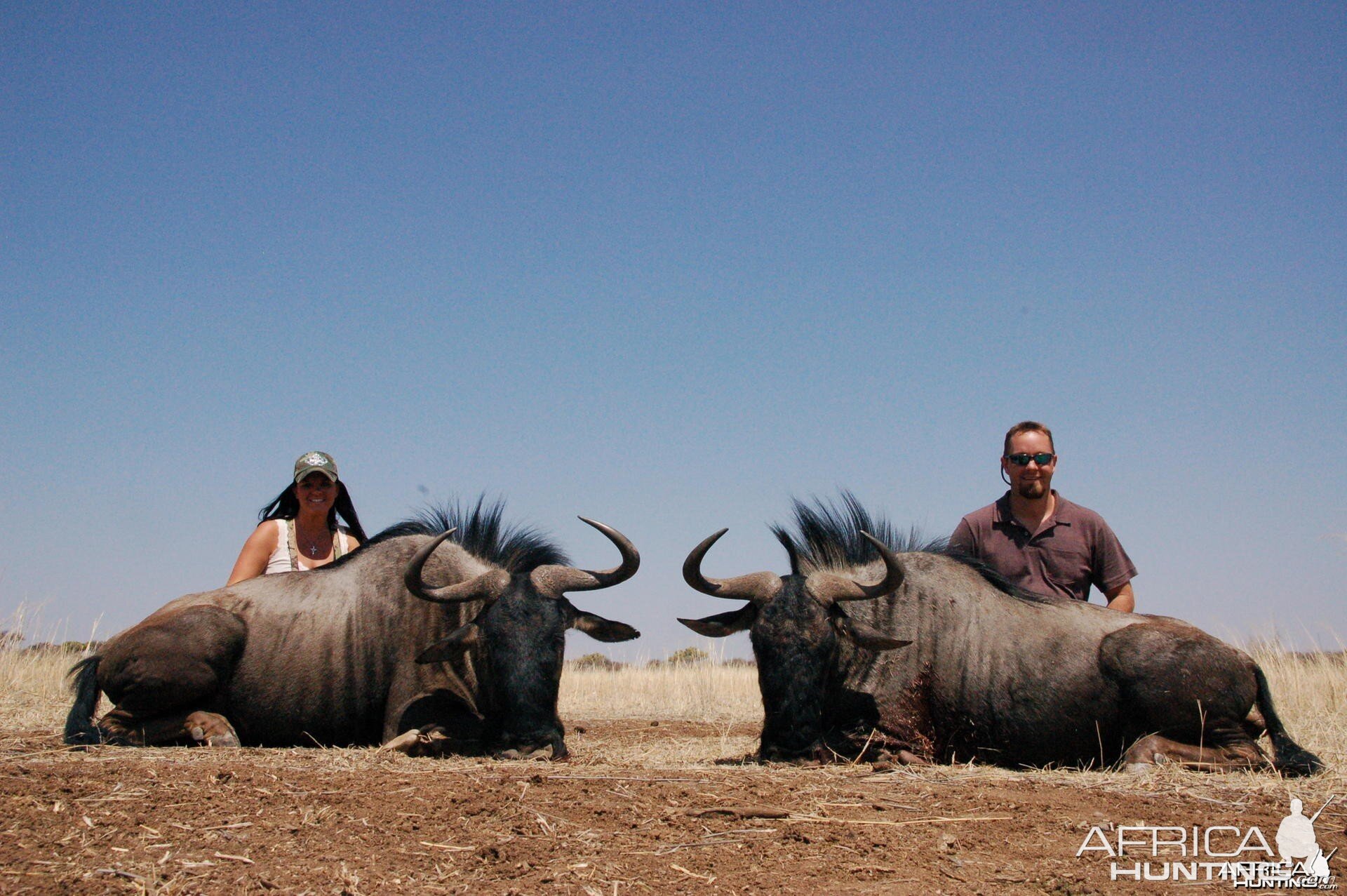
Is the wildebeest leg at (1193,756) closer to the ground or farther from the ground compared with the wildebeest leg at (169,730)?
farther from the ground

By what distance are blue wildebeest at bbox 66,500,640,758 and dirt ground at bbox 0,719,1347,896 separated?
109 centimetres

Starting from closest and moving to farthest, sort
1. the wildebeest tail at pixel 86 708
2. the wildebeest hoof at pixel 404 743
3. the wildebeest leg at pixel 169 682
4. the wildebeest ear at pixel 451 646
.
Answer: the wildebeest hoof at pixel 404 743, the wildebeest tail at pixel 86 708, the wildebeest leg at pixel 169 682, the wildebeest ear at pixel 451 646

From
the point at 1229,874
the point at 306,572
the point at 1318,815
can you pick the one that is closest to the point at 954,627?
the point at 1318,815

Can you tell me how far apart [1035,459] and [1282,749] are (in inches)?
84.7

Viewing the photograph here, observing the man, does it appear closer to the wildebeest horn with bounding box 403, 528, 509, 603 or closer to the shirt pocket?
the shirt pocket

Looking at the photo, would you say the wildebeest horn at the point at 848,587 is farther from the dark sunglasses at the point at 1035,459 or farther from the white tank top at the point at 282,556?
the white tank top at the point at 282,556

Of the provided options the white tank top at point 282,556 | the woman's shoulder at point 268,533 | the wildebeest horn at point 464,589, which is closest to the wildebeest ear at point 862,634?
the wildebeest horn at point 464,589

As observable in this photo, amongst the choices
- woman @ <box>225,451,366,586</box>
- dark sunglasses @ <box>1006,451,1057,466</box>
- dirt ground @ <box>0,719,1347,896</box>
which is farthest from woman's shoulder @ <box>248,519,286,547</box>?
dark sunglasses @ <box>1006,451,1057,466</box>

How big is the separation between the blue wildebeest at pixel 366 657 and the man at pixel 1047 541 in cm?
255

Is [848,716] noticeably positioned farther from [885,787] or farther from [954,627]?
[885,787]

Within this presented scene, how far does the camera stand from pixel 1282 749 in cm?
537

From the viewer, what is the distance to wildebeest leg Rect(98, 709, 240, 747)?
5.81m

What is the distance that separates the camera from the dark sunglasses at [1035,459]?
673cm

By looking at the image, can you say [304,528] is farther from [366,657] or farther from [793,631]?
[793,631]
